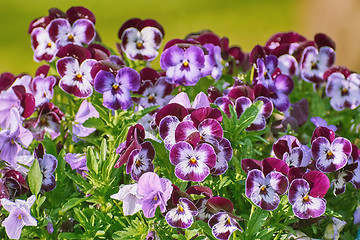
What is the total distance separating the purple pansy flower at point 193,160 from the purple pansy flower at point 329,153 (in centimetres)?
36

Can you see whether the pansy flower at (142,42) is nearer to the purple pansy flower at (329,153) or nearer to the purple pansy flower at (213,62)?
the purple pansy flower at (213,62)

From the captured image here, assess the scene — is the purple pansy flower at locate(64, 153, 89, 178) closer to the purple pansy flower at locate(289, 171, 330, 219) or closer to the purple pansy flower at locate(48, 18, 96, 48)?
the purple pansy flower at locate(48, 18, 96, 48)

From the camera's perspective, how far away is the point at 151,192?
5.41 ft

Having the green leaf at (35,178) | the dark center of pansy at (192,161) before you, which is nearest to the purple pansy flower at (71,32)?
the green leaf at (35,178)

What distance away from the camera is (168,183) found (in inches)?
65.6

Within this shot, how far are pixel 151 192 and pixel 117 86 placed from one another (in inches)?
17.0

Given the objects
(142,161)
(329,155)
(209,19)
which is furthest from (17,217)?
(209,19)

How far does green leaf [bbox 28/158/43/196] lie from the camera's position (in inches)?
70.6

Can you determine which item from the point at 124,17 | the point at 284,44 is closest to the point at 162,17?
the point at 124,17

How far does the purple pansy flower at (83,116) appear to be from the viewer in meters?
1.99

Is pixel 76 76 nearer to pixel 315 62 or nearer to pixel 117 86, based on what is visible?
pixel 117 86

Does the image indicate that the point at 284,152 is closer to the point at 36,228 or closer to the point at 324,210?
the point at 324,210

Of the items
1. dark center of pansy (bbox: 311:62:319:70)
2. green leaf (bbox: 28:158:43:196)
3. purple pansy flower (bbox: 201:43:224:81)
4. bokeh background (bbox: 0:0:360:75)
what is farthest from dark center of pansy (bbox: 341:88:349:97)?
bokeh background (bbox: 0:0:360:75)

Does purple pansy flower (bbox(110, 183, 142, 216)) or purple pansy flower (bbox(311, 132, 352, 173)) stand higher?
purple pansy flower (bbox(311, 132, 352, 173))
